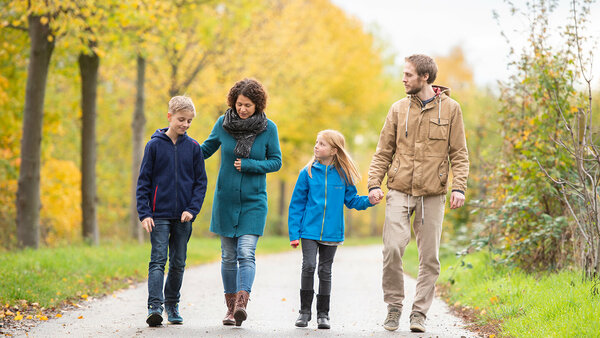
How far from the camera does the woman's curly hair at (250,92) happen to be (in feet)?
19.1

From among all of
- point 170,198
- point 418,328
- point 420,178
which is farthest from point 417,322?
point 170,198

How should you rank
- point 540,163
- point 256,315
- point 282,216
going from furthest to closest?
point 282,216, point 540,163, point 256,315

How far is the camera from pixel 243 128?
5793mm

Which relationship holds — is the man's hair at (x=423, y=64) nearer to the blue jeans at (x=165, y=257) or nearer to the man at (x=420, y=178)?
the man at (x=420, y=178)

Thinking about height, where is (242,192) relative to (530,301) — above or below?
above

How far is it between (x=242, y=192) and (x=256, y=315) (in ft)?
4.88

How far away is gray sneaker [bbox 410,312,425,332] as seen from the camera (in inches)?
215

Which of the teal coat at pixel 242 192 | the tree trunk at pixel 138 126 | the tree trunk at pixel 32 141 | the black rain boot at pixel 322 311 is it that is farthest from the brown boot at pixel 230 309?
the tree trunk at pixel 138 126

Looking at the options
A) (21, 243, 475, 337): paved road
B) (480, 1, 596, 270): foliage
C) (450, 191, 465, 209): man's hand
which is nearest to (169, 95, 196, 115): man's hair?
(21, 243, 475, 337): paved road

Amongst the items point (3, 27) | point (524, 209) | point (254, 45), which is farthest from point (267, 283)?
point (254, 45)

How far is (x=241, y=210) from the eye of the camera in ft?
19.0

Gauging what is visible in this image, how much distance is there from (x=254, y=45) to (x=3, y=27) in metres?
8.54

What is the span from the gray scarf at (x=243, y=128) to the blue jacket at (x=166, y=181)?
0.41 metres

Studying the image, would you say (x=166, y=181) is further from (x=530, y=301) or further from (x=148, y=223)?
(x=530, y=301)
